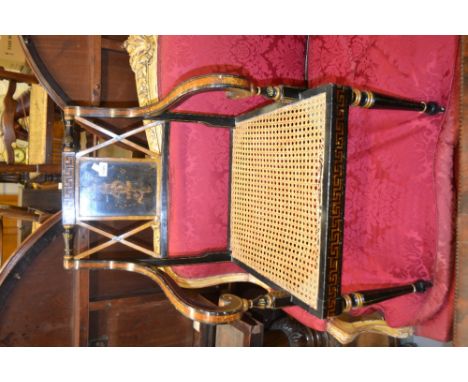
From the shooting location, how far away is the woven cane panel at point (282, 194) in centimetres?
106

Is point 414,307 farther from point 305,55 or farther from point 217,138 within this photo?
A: point 305,55

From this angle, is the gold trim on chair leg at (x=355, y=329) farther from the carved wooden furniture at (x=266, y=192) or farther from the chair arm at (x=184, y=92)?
the chair arm at (x=184, y=92)

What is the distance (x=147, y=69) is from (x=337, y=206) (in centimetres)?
96

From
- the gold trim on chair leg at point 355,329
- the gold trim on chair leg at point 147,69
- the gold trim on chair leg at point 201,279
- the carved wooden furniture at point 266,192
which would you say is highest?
the gold trim on chair leg at point 147,69

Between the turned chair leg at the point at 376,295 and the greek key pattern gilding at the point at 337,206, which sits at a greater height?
the greek key pattern gilding at the point at 337,206

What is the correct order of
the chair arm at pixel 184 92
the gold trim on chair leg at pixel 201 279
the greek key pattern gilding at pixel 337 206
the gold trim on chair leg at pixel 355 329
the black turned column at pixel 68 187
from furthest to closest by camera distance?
the gold trim on chair leg at pixel 201 279 → the black turned column at pixel 68 187 → the gold trim on chair leg at pixel 355 329 → the chair arm at pixel 184 92 → the greek key pattern gilding at pixel 337 206

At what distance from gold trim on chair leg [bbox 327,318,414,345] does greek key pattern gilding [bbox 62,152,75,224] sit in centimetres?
105

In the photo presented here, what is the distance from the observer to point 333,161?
3.19ft

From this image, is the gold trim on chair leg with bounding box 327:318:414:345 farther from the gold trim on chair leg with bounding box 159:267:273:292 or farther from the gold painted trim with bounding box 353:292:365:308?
the gold trim on chair leg with bounding box 159:267:273:292

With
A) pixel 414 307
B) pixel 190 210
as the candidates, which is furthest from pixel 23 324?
pixel 414 307

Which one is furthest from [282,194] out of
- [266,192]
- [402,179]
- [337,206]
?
[402,179]

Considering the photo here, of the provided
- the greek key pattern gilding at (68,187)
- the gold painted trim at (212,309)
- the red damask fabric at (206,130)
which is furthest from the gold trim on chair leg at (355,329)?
the greek key pattern gilding at (68,187)

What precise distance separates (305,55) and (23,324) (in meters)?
1.85

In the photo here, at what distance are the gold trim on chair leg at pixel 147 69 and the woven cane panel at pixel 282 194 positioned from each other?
332 mm
